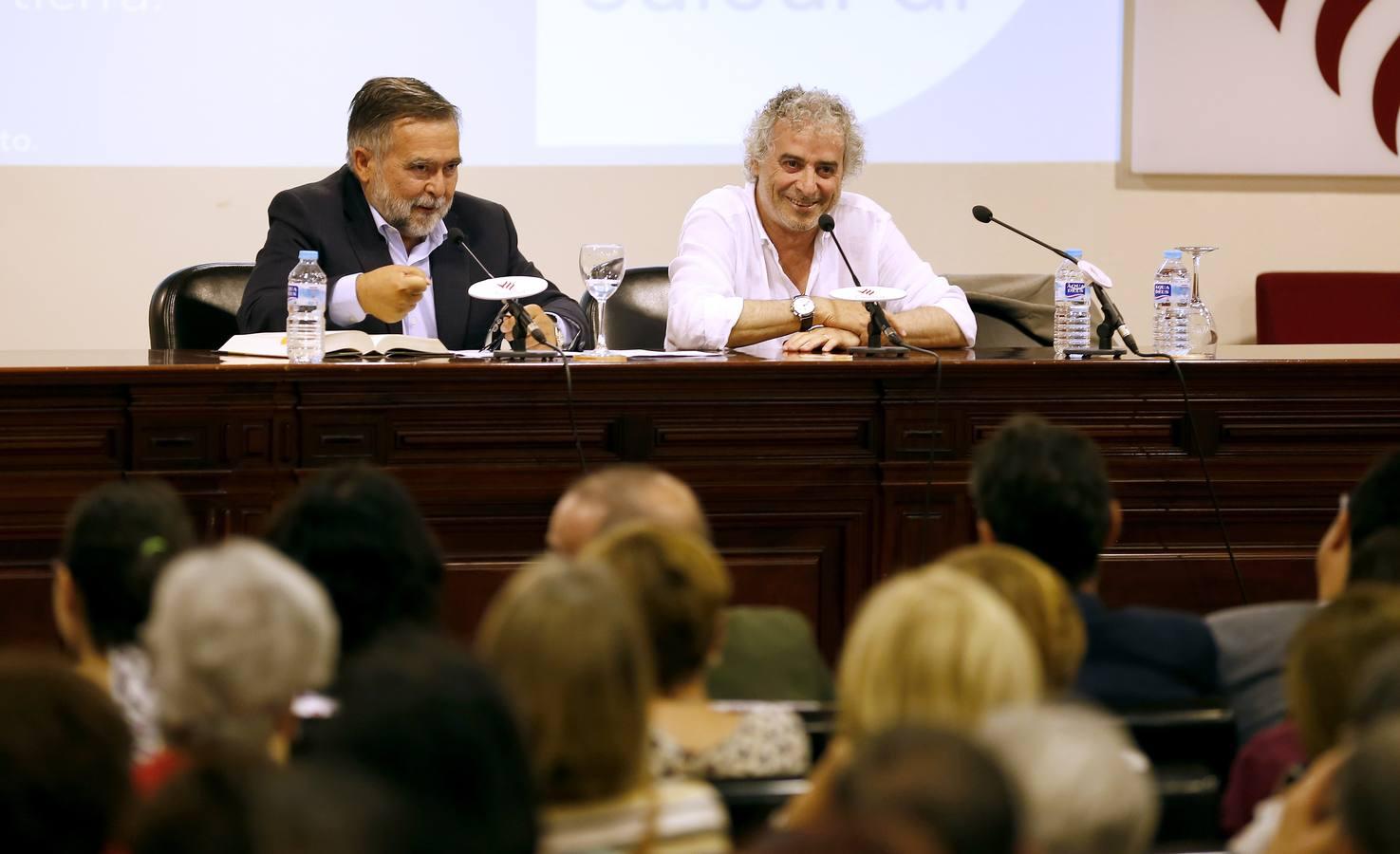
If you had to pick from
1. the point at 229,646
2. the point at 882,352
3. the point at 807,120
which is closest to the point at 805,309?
the point at 882,352

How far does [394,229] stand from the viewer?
3.93m

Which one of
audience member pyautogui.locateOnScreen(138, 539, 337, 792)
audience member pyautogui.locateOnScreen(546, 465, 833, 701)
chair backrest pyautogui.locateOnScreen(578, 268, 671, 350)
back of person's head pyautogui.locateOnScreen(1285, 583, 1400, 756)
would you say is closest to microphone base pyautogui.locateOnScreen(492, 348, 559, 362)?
chair backrest pyautogui.locateOnScreen(578, 268, 671, 350)

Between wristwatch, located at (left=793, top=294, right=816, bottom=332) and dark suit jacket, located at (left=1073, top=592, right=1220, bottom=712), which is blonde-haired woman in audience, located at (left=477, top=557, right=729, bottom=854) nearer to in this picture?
dark suit jacket, located at (left=1073, top=592, right=1220, bottom=712)

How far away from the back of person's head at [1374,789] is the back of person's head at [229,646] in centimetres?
80

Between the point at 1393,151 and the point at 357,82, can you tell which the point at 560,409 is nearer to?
the point at 357,82

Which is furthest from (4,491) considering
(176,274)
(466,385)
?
(176,274)

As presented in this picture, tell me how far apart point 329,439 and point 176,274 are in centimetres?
114

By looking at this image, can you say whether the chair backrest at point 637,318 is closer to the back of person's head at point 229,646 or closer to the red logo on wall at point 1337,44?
the red logo on wall at point 1337,44

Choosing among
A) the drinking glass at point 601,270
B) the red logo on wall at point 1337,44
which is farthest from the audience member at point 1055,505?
the red logo on wall at point 1337,44

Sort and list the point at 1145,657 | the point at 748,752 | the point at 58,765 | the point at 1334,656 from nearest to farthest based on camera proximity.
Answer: the point at 58,765, the point at 1334,656, the point at 748,752, the point at 1145,657

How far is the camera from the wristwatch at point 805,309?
3684 mm

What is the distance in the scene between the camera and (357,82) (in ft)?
17.1

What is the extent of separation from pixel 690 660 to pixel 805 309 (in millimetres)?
2121

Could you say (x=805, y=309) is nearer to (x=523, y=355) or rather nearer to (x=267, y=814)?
(x=523, y=355)
